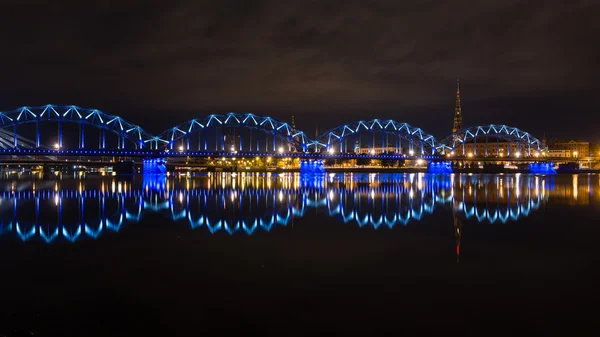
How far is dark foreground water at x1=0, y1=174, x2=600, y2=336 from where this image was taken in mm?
6781

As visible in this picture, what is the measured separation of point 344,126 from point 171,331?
377ft

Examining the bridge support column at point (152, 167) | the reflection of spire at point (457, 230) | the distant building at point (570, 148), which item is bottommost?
the reflection of spire at point (457, 230)

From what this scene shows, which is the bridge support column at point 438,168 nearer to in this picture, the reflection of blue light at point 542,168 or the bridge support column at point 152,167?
the reflection of blue light at point 542,168

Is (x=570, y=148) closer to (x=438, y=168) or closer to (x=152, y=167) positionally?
(x=438, y=168)

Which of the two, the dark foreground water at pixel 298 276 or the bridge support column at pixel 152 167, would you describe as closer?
the dark foreground water at pixel 298 276

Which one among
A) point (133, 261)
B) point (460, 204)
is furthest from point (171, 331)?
point (460, 204)

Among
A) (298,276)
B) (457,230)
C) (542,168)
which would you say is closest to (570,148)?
(542,168)

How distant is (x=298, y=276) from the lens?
9219mm

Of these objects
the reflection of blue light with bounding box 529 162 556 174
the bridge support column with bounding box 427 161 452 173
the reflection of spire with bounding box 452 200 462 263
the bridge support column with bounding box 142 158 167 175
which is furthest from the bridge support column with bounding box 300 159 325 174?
the reflection of spire with bounding box 452 200 462 263

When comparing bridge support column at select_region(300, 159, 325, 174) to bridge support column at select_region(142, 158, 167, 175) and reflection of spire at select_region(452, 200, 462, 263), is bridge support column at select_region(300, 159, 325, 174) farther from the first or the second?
reflection of spire at select_region(452, 200, 462, 263)

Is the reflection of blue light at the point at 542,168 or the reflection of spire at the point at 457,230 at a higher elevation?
the reflection of spire at the point at 457,230

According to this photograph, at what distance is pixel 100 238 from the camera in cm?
1368

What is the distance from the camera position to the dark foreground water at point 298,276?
678 centimetres

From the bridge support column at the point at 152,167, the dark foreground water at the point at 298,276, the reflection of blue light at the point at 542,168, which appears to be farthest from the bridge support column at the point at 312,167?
the dark foreground water at the point at 298,276
